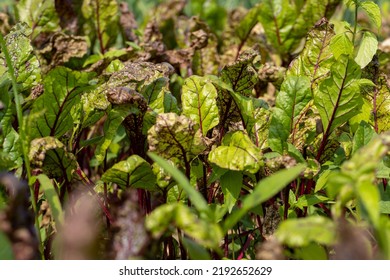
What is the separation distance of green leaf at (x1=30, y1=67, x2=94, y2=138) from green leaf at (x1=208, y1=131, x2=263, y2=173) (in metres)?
0.33

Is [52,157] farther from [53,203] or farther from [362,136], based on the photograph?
[362,136]

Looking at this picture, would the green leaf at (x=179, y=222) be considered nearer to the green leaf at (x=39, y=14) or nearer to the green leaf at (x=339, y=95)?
the green leaf at (x=339, y=95)

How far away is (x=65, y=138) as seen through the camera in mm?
1425

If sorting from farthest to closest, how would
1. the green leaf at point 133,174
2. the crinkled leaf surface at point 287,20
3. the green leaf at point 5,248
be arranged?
the crinkled leaf surface at point 287,20 < the green leaf at point 133,174 < the green leaf at point 5,248

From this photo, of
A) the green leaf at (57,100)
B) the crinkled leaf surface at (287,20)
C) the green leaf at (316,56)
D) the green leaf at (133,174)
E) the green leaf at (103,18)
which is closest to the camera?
the green leaf at (133,174)

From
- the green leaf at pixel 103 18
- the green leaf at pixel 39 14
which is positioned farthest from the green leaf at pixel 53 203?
the green leaf at pixel 103 18

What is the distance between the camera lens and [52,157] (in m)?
1.23

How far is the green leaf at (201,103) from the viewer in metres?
1.33

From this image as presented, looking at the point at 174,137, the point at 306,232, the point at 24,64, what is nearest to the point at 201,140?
the point at 174,137

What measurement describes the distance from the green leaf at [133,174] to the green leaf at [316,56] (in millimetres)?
452

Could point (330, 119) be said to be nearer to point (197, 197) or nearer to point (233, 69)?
point (233, 69)

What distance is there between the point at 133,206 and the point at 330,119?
1.85 feet

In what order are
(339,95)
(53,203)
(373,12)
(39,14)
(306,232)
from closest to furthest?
(306,232), (53,203), (339,95), (373,12), (39,14)

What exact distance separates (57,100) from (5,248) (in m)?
0.45
